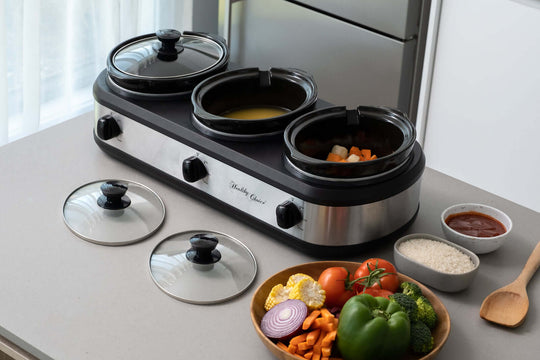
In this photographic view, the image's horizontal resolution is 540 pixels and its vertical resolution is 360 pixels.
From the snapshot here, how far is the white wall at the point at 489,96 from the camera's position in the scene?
2291mm

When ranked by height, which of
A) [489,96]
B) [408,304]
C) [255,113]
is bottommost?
[489,96]

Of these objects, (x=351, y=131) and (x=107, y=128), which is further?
(x=107, y=128)

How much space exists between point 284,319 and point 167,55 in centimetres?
74

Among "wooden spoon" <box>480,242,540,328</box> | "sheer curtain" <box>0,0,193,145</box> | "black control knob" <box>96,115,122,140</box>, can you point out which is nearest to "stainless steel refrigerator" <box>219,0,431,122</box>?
"sheer curtain" <box>0,0,193,145</box>

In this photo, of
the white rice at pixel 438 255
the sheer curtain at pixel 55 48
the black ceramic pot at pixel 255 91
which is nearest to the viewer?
the white rice at pixel 438 255

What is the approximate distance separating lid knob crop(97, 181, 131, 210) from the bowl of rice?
20.5 inches

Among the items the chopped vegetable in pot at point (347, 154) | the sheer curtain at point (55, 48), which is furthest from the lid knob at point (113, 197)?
the sheer curtain at point (55, 48)

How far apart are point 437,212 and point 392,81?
3.98 feet

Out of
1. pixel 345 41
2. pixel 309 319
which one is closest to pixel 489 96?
pixel 345 41

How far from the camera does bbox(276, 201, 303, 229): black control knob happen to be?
1235 millimetres

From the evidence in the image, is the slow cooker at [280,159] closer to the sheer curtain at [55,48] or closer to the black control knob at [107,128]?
the black control knob at [107,128]

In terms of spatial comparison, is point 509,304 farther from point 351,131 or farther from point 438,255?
point 351,131

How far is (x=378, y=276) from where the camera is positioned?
1.13 meters

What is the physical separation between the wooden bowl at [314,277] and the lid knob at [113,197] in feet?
1.18
